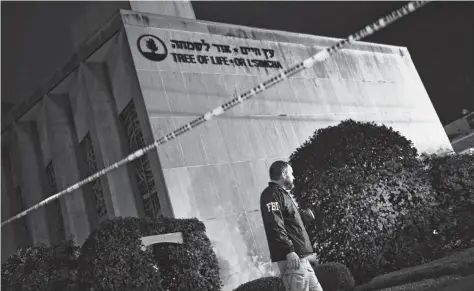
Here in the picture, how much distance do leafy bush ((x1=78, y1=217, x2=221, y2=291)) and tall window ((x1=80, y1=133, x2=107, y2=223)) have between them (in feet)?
20.7

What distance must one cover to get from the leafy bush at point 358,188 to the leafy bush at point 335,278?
29.2 inches

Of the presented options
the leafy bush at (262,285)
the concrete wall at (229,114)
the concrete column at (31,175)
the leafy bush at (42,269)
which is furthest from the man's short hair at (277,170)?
the concrete column at (31,175)

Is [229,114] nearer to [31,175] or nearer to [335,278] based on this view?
[335,278]

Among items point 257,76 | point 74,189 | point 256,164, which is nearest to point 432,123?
point 257,76

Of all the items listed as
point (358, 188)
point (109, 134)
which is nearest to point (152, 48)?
point (109, 134)

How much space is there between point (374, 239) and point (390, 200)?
95 cm

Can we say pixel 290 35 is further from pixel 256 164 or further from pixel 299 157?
pixel 299 157

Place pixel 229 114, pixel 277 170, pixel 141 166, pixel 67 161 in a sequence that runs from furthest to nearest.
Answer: pixel 67 161
pixel 229 114
pixel 141 166
pixel 277 170

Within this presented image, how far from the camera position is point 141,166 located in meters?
12.0

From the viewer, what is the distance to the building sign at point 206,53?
11.8 m

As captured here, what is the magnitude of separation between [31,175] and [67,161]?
10.2 ft

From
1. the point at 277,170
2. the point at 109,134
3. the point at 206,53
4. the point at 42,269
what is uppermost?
the point at 206,53

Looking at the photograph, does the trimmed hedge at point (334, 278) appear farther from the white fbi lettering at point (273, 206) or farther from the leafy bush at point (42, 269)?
the leafy bush at point (42, 269)

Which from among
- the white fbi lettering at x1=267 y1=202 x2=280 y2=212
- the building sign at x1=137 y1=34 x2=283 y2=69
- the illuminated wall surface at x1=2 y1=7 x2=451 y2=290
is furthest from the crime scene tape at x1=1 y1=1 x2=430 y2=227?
the white fbi lettering at x1=267 y1=202 x2=280 y2=212
